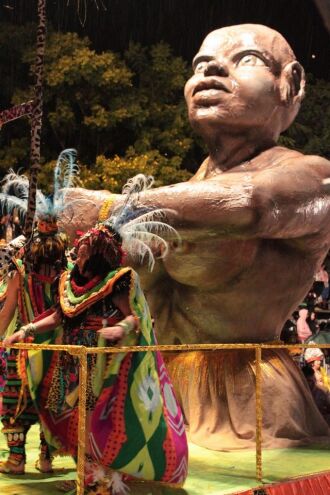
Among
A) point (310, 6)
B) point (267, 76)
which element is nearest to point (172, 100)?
point (310, 6)

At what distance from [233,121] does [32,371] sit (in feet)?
7.14

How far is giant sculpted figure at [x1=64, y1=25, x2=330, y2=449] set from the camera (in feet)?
17.1

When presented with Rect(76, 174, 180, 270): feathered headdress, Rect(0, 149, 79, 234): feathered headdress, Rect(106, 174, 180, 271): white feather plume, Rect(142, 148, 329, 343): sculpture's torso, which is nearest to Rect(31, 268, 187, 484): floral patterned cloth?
Rect(76, 174, 180, 270): feathered headdress

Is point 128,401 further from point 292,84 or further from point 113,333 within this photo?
point 292,84

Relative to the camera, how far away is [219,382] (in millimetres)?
5543

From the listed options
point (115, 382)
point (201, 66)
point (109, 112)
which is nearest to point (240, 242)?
point (201, 66)

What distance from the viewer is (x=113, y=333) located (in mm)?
3826

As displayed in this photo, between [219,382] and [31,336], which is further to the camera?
[219,382]

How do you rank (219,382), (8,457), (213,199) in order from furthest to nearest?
(219,382) → (213,199) → (8,457)

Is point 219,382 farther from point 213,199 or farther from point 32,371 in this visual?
point 32,371

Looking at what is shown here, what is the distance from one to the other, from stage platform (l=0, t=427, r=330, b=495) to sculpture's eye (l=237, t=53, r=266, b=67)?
242 cm

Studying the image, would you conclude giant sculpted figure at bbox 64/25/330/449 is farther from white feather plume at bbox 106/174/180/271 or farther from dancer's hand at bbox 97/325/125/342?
dancer's hand at bbox 97/325/125/342

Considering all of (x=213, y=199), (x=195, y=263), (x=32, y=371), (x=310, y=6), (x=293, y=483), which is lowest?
(x=293, y=483)

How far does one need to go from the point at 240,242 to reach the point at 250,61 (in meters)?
1.20
